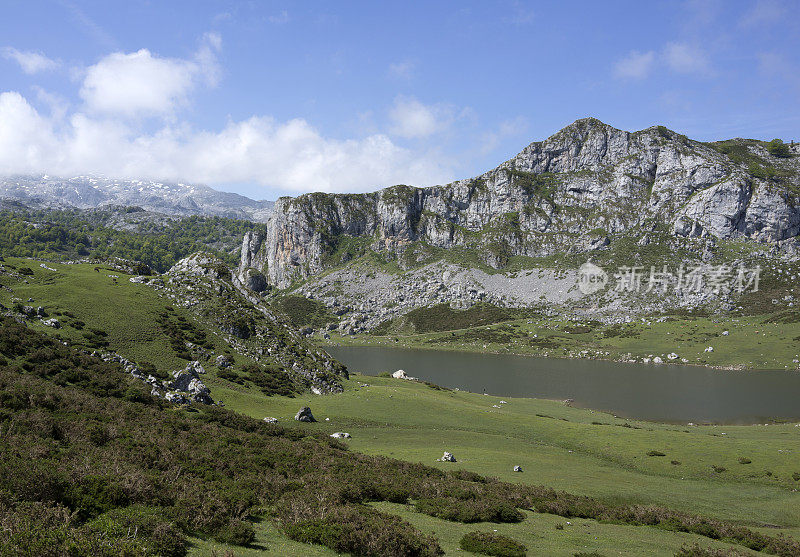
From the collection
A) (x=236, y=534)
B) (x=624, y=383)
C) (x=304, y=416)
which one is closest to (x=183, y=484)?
(x=236, y=534)

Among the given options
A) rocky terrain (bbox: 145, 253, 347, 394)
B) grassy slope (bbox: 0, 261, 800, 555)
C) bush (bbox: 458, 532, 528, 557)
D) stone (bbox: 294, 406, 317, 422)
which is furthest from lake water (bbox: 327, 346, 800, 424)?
bush (bbox: 458, 532, 528, 557)

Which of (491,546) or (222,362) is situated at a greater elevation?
(491,546)

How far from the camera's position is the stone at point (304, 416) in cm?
4613

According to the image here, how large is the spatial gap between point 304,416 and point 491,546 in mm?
34758

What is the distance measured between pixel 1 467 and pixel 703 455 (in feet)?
181

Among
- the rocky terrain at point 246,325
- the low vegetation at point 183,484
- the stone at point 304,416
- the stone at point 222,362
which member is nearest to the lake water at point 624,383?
the rocky terrain at point 246,325

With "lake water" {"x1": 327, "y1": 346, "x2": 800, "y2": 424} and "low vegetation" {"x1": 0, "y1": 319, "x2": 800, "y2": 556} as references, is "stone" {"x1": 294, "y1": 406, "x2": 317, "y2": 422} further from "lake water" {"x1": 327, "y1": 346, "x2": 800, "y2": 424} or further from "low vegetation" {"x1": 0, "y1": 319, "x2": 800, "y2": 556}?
"lake water" {"x1": 327, "y1": 346, "x2": 800, "y2": 424}

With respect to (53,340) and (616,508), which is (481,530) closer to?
(616,508)

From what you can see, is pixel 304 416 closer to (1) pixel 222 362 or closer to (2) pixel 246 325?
(1) pixel 222 362

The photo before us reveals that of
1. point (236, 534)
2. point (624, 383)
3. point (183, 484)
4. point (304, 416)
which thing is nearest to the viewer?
point (236, 534)

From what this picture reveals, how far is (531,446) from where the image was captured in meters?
45.8

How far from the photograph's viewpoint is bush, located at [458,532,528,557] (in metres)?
15.2

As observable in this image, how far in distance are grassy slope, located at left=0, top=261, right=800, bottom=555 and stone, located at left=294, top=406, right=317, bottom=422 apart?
143 centimetres

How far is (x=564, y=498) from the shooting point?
2561 centimetres
